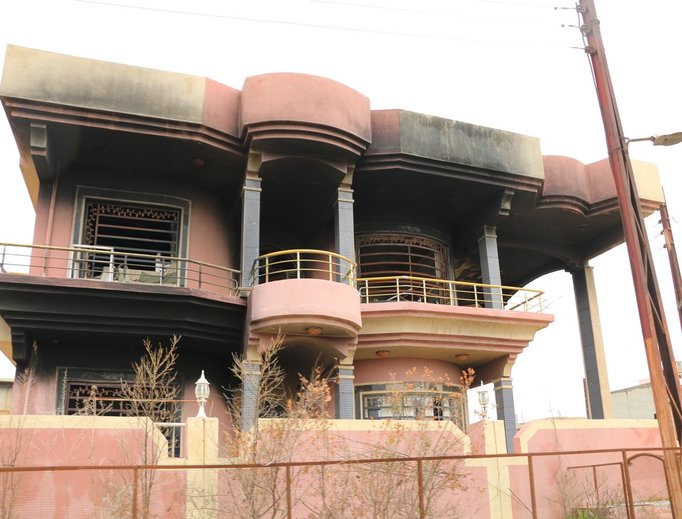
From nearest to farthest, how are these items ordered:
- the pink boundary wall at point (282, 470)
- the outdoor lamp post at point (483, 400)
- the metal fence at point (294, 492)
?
the metal fence at point (294, 492) → the pink boundary wall at point (282, 470) → the outdoor lamp post at point (483, 400)

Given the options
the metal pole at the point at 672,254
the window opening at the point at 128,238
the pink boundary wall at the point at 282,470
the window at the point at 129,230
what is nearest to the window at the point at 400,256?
the window at the point at 129,230

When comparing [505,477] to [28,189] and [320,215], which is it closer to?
[320,215]

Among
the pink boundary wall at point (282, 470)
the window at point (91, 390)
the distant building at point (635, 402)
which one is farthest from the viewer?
the distant building at point (635, 402)

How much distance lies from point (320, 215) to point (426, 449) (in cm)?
824

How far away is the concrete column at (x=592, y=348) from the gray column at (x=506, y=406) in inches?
187

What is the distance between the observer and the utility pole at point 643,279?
11.2 metres

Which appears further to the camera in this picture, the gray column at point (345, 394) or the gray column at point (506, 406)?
the gray column at point (506, 406)

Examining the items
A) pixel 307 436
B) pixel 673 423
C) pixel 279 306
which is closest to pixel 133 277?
pixel 279 306

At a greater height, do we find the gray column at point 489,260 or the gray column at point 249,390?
the gray column at point 489,260

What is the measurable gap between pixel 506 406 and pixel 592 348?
568 centimetres

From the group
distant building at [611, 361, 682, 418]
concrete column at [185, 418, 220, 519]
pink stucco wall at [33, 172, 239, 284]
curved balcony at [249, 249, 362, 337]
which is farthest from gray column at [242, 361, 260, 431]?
distant building at [611, 361, 682, 418]

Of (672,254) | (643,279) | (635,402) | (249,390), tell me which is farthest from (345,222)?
(635,402)

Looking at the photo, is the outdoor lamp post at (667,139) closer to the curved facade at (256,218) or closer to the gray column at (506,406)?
the curved facade at (256,218)

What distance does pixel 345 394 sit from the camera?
49.7 ft
